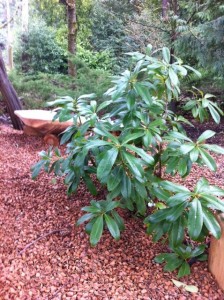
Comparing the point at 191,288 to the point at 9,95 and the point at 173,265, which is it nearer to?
the point at 173,265

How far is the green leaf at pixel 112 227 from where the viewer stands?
117 centimetres

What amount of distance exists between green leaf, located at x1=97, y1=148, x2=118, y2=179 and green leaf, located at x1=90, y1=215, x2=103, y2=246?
0.83ft

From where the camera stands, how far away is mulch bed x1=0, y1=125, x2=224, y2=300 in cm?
111

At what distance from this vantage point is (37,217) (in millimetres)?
1527

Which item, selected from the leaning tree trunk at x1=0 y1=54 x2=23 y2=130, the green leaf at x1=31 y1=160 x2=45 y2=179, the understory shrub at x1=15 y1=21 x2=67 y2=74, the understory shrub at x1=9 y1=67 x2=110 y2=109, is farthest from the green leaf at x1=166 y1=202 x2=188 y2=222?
the understory shrub at x1=15 y1=21 x2=67 y2=74

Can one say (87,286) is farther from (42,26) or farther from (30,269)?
(42,26)

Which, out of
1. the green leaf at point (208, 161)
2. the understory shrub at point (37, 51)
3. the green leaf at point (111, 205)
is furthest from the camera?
the understory shrub at point (37, 51)

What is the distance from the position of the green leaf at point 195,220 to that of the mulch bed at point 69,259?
0.30 meters

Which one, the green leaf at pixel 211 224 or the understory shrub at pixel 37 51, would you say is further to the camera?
the understory shrub at pixel 37 51

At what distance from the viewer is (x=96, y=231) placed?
116cm

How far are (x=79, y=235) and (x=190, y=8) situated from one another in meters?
3.56

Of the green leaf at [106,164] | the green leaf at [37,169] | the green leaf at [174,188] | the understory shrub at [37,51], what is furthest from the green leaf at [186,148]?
the understory shrub at [37,51]

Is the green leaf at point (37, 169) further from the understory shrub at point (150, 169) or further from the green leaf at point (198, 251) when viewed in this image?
the green leaf at point (198, 251)

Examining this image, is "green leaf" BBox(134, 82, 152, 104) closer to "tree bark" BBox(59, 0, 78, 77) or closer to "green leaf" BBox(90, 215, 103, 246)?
"green leaf" BBox(90, 215, 103, 246)
